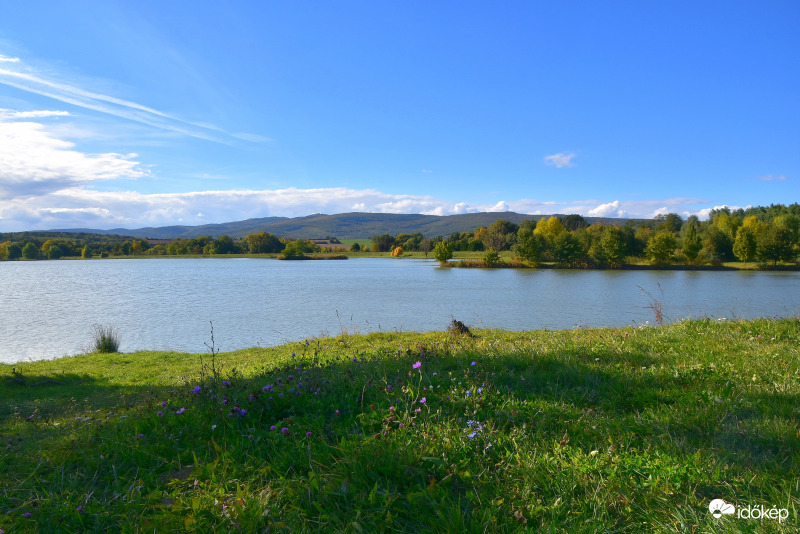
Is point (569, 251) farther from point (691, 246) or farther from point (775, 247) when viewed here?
point (775, 247)

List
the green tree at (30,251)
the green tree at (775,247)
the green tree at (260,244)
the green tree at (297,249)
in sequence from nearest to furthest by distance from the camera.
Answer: the green tree at (775,247)
the green tree at (30,251)
the green tree at (297,249)
the green tree at (260,244)

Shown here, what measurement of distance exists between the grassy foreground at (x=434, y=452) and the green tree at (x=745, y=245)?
79441 mm

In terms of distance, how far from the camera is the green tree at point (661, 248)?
228ft

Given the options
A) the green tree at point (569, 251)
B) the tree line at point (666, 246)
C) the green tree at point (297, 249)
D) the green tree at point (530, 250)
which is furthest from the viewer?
the green tree at point (297, 249)

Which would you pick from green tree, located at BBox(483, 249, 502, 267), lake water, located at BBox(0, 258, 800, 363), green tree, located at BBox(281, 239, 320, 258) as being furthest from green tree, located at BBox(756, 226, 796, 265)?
green tree, located at BBox(281, 239, 320, 258)

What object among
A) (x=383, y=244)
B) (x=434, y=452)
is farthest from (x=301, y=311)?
(x=383, y=244)

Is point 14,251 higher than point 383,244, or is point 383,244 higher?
point 383,244

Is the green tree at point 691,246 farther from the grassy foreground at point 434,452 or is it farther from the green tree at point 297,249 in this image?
the green tree at point 297,249

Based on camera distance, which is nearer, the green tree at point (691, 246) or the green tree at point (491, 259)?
the green tree at point (691, 246)

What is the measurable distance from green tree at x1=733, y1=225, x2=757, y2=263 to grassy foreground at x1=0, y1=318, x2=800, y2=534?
79.4 meters

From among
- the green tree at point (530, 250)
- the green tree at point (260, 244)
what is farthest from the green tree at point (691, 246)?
the green tree at point (260, 244)

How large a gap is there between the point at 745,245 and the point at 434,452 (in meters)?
83.6

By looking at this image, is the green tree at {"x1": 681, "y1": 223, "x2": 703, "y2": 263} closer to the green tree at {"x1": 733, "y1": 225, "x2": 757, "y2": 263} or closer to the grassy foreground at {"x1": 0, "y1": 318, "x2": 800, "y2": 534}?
the green tree at {"x1": 733, "y1": 225, "x2": 757, "y2": 263}

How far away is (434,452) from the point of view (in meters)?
3.10
